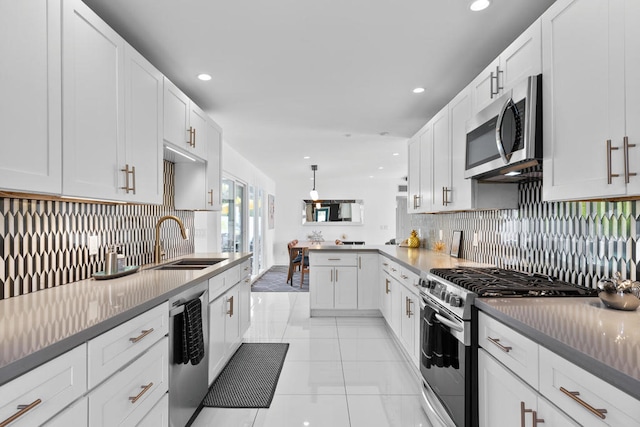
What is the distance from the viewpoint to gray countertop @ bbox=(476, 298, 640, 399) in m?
0.93

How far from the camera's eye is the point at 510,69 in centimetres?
202

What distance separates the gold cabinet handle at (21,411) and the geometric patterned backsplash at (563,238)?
2.33 meters

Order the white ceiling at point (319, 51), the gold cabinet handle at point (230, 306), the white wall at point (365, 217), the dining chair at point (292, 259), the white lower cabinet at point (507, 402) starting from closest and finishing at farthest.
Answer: the white lower cabinet at point (507, 402), the white ceiling at point (319, 51), the gold cabinet handle at point (230, 306), the dining chair at point (292, 259), the white wall at point (365, 217)

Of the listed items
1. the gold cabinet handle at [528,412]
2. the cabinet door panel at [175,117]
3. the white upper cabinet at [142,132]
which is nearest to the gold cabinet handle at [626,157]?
the gold cabinet handle at [528,412]

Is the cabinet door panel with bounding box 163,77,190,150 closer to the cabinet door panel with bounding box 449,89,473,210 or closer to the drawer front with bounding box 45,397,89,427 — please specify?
the drawer front with bounding box 45,397,89,427

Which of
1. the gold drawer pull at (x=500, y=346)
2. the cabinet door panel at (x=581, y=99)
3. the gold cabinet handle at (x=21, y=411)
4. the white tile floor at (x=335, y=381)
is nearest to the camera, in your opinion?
the gold cabinet handle at (x=21, y=411)

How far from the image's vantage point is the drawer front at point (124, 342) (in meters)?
1.21

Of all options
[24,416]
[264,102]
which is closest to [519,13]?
[264,102]

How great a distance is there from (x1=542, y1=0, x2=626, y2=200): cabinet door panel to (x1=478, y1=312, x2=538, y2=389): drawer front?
2.10ft

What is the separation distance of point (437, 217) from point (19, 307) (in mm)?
4101

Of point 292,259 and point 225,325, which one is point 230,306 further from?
point 292,259

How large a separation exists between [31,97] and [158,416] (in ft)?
4.87

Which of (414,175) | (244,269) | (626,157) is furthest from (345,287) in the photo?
(626,157)

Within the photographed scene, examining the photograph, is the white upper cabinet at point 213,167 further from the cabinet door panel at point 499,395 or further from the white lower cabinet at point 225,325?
the cabinet door panel at point 499,395
